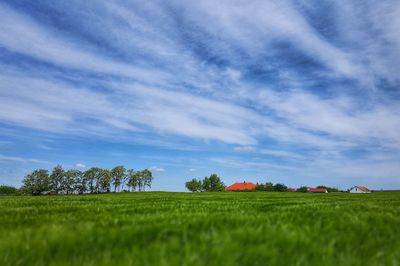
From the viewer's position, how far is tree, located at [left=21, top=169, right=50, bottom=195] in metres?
186

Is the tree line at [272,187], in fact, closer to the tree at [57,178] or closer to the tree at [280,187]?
the tree at [280,187]

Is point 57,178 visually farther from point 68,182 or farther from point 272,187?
point 272,187

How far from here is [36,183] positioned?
7402 inches

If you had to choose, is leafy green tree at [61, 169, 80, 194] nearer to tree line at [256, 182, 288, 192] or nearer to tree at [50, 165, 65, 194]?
tree at [50, 165, 65, 194]

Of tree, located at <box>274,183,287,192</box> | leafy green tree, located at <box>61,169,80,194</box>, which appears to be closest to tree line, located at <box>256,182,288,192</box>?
tree, located at <box>274,183,287,192</box>

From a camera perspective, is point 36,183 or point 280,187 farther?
point 36,183

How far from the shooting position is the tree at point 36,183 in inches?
7318

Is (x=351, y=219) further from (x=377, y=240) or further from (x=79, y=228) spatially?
(x=79, y=228)

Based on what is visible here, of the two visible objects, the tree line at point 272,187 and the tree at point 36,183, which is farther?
the tree at point 36,183

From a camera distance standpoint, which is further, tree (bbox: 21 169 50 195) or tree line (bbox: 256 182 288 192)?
tree (bbox: 21 169 50 195)

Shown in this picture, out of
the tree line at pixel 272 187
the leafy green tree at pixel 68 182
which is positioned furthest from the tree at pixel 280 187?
the leafy green tree at pixel 68 182

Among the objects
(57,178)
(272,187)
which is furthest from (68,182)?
(272,187)

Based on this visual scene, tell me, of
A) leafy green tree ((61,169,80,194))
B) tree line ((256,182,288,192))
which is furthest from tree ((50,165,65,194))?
tree line ((256,182,288,192))

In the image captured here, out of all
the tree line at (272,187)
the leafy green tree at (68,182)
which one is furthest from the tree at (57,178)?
the tree line at (272,187)
